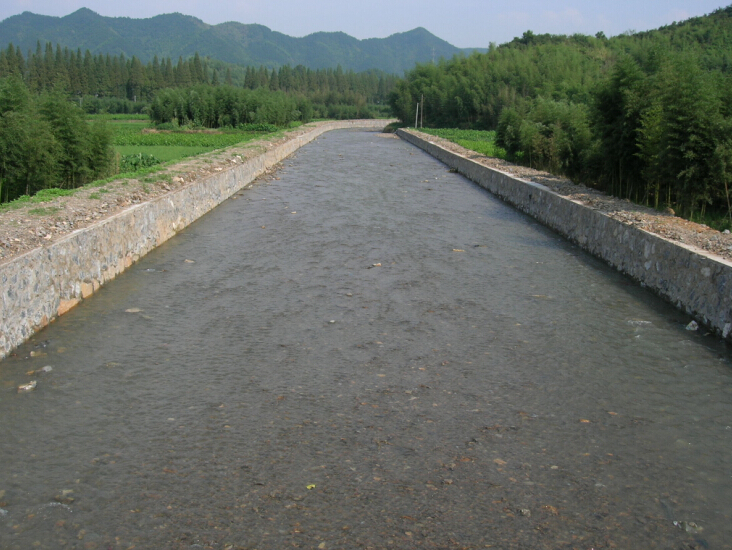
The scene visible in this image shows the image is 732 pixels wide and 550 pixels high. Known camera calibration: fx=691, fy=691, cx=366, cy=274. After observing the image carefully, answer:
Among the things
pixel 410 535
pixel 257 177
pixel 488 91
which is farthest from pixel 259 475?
pixel 488 91

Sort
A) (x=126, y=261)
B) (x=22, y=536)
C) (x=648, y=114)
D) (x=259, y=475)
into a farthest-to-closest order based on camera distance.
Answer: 1. (x=648, y=114)
2. (x=126, y=261)
3. (x=259, y=475)
4. (x=22, y=536)

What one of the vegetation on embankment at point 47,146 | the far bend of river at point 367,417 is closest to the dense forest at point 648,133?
the far bend of river at point 367,417

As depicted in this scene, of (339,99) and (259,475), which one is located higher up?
(339,99)

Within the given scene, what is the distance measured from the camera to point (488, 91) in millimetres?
72312

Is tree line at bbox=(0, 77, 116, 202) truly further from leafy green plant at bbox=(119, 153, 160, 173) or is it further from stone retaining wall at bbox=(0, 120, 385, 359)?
leafy green plant at bbox=(119, 153, 160, 173)

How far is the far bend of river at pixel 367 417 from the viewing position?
12.7ft

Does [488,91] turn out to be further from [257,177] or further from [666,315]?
[666,315]

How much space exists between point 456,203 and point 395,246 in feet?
20.7

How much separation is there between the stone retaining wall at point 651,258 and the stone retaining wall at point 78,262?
22.5 ft

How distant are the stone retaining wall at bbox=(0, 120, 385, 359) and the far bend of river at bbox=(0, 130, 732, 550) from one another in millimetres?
230

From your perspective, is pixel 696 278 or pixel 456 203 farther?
pixel 456 203

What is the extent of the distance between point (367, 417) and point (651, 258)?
17.9ft

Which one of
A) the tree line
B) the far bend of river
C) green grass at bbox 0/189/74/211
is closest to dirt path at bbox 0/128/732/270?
green grass at bbox 0/189/74/211

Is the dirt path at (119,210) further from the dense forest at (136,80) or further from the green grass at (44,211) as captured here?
the dense forest at (136,80)
